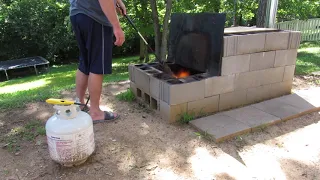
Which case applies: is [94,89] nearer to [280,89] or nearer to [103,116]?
[103,116]

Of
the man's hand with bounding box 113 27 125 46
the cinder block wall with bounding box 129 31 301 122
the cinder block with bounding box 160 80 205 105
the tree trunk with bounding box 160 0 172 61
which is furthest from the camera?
the tree trunk with bounding box 160 0 172 61

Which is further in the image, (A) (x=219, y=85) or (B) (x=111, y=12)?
(A) (x=219, y=85)

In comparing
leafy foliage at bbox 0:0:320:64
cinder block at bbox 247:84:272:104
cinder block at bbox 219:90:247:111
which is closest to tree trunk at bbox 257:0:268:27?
cinder block at bbox 247:84:272:104

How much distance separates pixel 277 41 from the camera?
131 inches

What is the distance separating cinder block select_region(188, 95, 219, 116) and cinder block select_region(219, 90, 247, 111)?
0.08 metres

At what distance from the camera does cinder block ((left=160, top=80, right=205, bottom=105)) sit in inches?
108

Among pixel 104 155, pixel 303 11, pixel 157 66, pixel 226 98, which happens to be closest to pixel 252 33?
pixel 226 98

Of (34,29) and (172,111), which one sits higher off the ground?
(34,29)

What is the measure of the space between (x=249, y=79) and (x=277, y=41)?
60cm

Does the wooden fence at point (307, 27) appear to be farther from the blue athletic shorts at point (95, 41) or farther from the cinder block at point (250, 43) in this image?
the blue athletic shorts at point (95, 41)

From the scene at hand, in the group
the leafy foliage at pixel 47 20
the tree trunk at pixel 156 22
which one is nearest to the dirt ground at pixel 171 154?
the tree trunk at pixel 156 22

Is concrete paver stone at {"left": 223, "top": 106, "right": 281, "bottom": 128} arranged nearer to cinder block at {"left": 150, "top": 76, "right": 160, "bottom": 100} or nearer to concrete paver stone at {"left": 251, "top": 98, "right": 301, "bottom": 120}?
concrete paver stone at {"left": 251, "top": 98, "right": 301, "bottom": 120}

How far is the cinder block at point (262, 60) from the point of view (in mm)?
3214

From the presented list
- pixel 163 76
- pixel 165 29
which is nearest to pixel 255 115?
pixel 163 76
